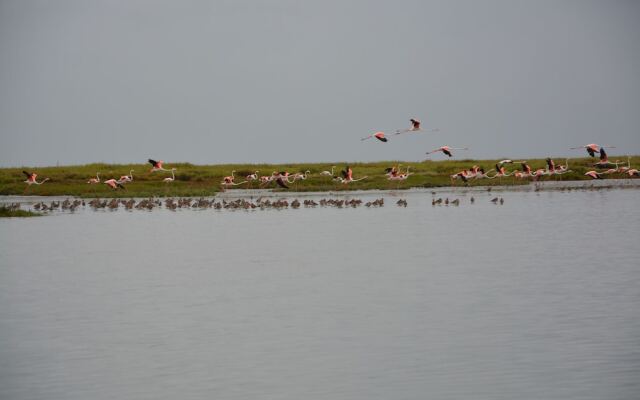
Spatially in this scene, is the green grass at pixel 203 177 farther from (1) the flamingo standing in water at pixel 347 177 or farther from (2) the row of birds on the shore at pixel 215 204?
(2) the row of birds on the shore at pixel 215 204

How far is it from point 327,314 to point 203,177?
35.3 meters

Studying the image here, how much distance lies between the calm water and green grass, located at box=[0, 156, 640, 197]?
58.3ft

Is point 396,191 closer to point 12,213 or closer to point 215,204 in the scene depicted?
point 215,204

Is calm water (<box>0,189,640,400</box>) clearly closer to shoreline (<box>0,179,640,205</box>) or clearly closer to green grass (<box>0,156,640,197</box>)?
shoreline (<box>0,179,640,205</box>)

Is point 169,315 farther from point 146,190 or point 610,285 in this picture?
point 146,190

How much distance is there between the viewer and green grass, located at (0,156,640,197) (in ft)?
148

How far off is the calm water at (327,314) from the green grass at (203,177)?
58.3 ft

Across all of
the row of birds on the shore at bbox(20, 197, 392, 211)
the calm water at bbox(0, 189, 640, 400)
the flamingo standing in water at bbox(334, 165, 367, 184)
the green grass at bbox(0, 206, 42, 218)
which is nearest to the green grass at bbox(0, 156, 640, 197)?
the flamingo standing in water at bbox(334, 165, 367, 184)

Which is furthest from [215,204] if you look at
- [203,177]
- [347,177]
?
[203,177]

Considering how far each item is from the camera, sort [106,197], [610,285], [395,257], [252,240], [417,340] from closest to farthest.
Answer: [417,340]
[610,285]
[395,257]
[252,240]
[106,197]

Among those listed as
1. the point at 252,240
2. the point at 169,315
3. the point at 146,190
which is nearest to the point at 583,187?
the point at 146,190

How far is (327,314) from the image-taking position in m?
14.4

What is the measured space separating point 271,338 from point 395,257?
8.68 metres

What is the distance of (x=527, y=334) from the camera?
12617 mm
